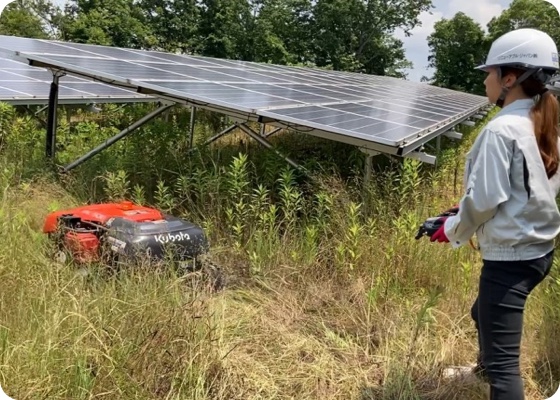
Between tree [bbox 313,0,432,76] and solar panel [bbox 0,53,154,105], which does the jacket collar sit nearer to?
solar panel [bbox 0,53,154,105]

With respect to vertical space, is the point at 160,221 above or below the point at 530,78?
below

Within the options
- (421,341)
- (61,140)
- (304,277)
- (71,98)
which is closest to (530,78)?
(421,341)

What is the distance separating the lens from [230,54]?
23953mm

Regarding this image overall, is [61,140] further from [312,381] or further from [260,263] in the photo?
[312,381]

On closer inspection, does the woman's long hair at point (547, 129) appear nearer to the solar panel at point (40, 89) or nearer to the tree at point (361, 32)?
the solar panel at point (40, 89)

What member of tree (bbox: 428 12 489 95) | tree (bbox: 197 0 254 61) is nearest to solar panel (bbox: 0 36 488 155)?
tree (bbox: 197 0 254 61)

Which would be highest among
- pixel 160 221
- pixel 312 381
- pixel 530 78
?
pixel 530 78

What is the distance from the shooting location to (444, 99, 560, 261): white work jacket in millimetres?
2037

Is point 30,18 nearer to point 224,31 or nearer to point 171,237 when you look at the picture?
point 224,31

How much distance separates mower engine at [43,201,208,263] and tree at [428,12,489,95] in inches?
1211

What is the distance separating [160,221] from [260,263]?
2.81 feet

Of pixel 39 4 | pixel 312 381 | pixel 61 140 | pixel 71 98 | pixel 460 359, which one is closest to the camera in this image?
pixel 312 381

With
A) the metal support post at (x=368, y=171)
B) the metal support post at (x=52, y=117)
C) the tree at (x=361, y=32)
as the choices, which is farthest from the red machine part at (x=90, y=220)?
the tree at (x=361, y=32)

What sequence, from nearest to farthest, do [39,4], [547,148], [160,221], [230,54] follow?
1. [547,148]
2. [160,221]
3. [230,54]
4. [39,4]
